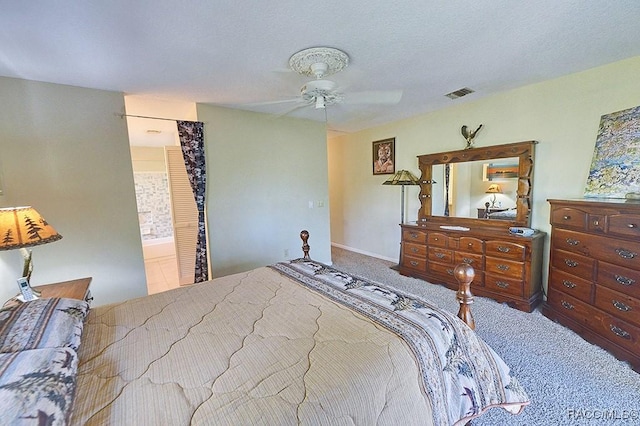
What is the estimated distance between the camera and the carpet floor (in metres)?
1.54

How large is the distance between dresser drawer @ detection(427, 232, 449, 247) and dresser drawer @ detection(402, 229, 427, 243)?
0.07 meters

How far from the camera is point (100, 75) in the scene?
2.32m

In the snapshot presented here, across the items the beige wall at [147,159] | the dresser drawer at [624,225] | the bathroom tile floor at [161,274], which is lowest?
the bathroom tile floor at [161,274]

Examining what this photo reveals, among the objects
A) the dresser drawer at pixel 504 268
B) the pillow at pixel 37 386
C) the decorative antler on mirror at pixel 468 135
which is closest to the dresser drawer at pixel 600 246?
the dresser drawer at pixel 504 268

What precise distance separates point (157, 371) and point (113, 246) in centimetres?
239

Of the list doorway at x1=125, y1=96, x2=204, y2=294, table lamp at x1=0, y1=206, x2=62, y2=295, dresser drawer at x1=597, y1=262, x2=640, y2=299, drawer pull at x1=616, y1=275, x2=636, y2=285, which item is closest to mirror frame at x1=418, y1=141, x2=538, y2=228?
dresser drawer at x1=597, y1=262, x2=640, y2=299

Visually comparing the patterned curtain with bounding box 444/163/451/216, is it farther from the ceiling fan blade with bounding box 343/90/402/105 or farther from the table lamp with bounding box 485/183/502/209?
the ceiling fan blade with bounding box 343/90/402/105

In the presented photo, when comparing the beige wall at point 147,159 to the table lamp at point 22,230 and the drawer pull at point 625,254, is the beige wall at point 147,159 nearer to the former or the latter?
the table lamp at point 22,230

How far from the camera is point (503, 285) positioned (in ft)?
9.39

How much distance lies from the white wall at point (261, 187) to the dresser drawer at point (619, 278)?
313 cm

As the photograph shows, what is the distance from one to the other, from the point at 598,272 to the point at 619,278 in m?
0.15

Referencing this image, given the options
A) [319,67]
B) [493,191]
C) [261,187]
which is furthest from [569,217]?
[261,187]

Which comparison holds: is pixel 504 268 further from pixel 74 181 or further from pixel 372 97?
pixel 74 181

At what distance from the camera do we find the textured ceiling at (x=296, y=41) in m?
1.55
